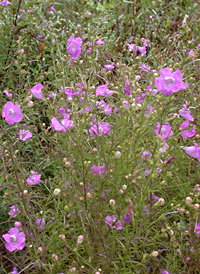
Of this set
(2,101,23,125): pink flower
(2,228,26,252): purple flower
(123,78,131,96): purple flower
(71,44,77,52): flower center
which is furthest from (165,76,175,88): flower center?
(2,228,26,252): purple flower

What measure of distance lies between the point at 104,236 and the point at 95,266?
15cm

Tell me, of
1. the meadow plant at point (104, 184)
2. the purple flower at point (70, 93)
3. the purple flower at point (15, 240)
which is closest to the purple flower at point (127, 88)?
the meadow plant at point (104, 184)

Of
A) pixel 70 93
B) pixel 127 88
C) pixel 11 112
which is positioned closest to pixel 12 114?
pixel 11 112

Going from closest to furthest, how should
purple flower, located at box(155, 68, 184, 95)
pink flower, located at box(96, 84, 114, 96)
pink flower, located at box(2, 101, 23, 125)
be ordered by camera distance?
purple flower, located at box(155, 68, 184, 95) < pink flower, located at box(2, 101, 23, 125) < pink flower, located at box(96, 84, 114, 96)

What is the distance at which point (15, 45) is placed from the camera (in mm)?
2955

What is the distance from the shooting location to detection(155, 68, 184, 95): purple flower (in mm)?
1501

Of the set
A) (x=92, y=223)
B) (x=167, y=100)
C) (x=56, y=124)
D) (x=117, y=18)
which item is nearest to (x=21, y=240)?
(x=92, y=223)

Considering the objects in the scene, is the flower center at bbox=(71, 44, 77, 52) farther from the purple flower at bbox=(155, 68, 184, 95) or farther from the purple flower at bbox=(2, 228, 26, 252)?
the purple flower at bbox=(2, 228, 26, 252)

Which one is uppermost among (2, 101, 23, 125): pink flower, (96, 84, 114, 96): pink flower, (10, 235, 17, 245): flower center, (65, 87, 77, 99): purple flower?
(2, 101, 23, 125): pink flower

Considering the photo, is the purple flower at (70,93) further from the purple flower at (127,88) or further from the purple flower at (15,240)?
the purple flower at (15,240)

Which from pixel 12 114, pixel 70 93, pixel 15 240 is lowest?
pixel 15 240

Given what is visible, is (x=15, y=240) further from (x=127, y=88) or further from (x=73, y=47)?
(x=73, y=47)

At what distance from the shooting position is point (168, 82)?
1.53 m

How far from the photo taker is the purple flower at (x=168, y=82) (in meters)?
1.50
